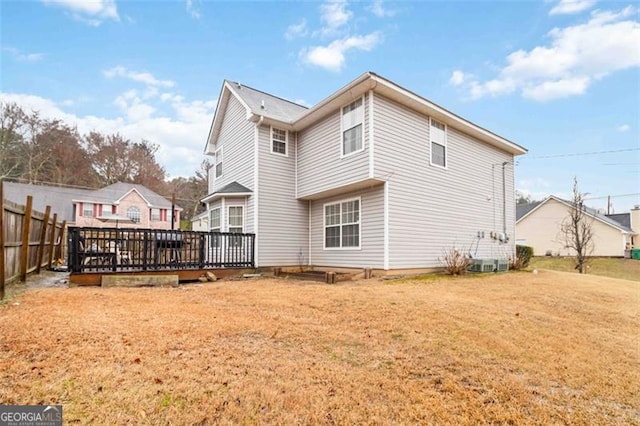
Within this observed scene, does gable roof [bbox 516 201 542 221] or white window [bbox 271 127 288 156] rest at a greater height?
white window [bbox 271 127 288 156]

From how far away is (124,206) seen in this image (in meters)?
29.4

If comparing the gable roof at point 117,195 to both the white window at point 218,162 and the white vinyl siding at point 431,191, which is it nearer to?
the white window at point 218,162

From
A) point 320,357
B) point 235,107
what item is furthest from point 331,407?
point 235,107

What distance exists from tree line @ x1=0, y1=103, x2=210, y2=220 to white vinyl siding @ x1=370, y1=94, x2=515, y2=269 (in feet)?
70.4

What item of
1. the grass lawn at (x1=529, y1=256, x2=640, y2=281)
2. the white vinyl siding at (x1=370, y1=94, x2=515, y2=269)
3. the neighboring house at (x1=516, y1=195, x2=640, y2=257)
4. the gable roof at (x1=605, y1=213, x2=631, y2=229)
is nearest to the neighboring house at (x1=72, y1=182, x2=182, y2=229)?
the white vinyl siding at (x1=370, y1=94, x2=515, y2=269)

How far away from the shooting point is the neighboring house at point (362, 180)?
9.31 meters

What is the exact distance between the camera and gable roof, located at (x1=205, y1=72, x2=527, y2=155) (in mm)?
8891

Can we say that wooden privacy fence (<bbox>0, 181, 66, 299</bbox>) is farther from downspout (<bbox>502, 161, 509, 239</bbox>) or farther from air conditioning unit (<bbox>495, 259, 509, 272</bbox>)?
downspout (<bbox>502, 161, 509, 239</bbox>)

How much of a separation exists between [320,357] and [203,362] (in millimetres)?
1082

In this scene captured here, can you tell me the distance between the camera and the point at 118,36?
37.2 ft

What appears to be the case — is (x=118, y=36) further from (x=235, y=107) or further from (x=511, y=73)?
(x=511, y=73)

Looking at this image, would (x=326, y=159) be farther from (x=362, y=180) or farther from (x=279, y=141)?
(x=279, y=141)

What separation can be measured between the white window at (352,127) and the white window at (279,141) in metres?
2.85

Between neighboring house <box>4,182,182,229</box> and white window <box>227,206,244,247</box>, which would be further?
neighboring house <box>4,182,182,229</box>
